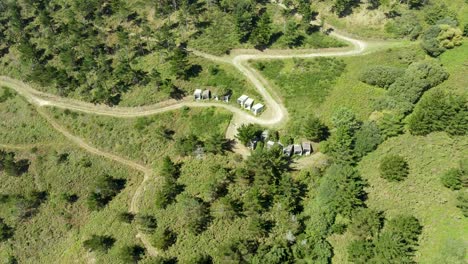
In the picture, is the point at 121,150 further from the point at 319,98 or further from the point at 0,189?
the point at 319,98

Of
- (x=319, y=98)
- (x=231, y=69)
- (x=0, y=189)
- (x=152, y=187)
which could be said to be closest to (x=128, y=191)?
(x=152, y=187)

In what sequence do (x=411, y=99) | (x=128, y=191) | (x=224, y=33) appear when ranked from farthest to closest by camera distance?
(x=224, y=33)
(x=128, y=191)
(x=411, y=99)

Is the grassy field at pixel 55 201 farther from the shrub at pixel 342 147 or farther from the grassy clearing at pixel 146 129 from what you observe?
the shrub at pixel 342 147

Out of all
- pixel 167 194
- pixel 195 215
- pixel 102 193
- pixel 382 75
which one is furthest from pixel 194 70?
pixel 382 75

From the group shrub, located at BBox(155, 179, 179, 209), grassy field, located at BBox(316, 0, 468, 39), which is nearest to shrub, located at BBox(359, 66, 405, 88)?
grassy field, located at BBox(316, 0, 468, 39)

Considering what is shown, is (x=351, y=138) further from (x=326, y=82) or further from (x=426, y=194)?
(x=326, y=82)

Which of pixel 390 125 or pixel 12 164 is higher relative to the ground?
pixel 390 125

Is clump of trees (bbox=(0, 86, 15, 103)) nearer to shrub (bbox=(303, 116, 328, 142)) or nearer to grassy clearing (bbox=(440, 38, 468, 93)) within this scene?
shrub (bbox=(303, 116, 328, 142))

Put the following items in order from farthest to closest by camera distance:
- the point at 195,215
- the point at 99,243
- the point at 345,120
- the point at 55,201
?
the point at 55,201, the point at 345,120, the point at 99,243, the point at 195,215
